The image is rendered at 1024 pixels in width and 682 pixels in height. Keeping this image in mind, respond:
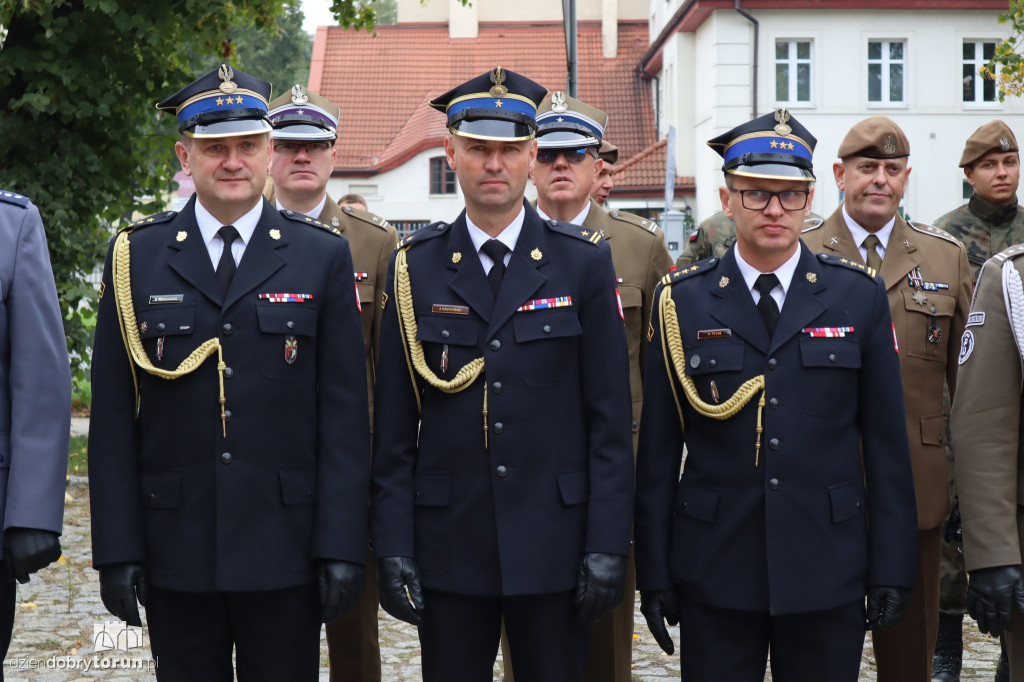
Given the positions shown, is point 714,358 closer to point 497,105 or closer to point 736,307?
point 736,307

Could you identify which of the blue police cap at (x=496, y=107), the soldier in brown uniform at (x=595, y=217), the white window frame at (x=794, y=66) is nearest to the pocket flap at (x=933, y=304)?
the soldier in brown uniform at (x=595, y=217)

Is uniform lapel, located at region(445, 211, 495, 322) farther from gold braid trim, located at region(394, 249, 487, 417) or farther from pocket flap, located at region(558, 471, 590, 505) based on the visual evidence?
pocket flap, located at region(558, 471, 590, 505)

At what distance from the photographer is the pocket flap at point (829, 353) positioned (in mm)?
3984

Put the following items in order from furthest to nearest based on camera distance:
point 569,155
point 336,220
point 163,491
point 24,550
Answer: point 336,220 < point 569,155 < point 163,491 < point 24,550

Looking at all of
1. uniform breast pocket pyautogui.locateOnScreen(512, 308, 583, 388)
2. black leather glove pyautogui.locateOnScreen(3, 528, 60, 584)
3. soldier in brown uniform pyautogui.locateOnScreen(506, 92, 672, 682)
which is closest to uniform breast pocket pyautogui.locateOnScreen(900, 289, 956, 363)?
soldier in brown uniform pyautogui.locateOnScreen(506, 92, 672, 682)

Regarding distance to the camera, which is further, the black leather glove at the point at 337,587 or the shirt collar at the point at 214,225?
the shirt collar at the point at 214,225

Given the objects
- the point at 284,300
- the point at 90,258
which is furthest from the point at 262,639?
the point at 90,258

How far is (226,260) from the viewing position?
4.06m

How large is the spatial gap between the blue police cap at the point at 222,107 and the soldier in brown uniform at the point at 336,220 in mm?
1437

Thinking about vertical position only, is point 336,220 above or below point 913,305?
above

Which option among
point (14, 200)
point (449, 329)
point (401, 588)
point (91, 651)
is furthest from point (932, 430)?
point (91, 651)

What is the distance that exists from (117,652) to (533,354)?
392cm

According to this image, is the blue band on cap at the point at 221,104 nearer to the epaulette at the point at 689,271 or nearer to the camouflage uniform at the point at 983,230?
the epaulette at the point at 689,271

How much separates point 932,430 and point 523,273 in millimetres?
2040
